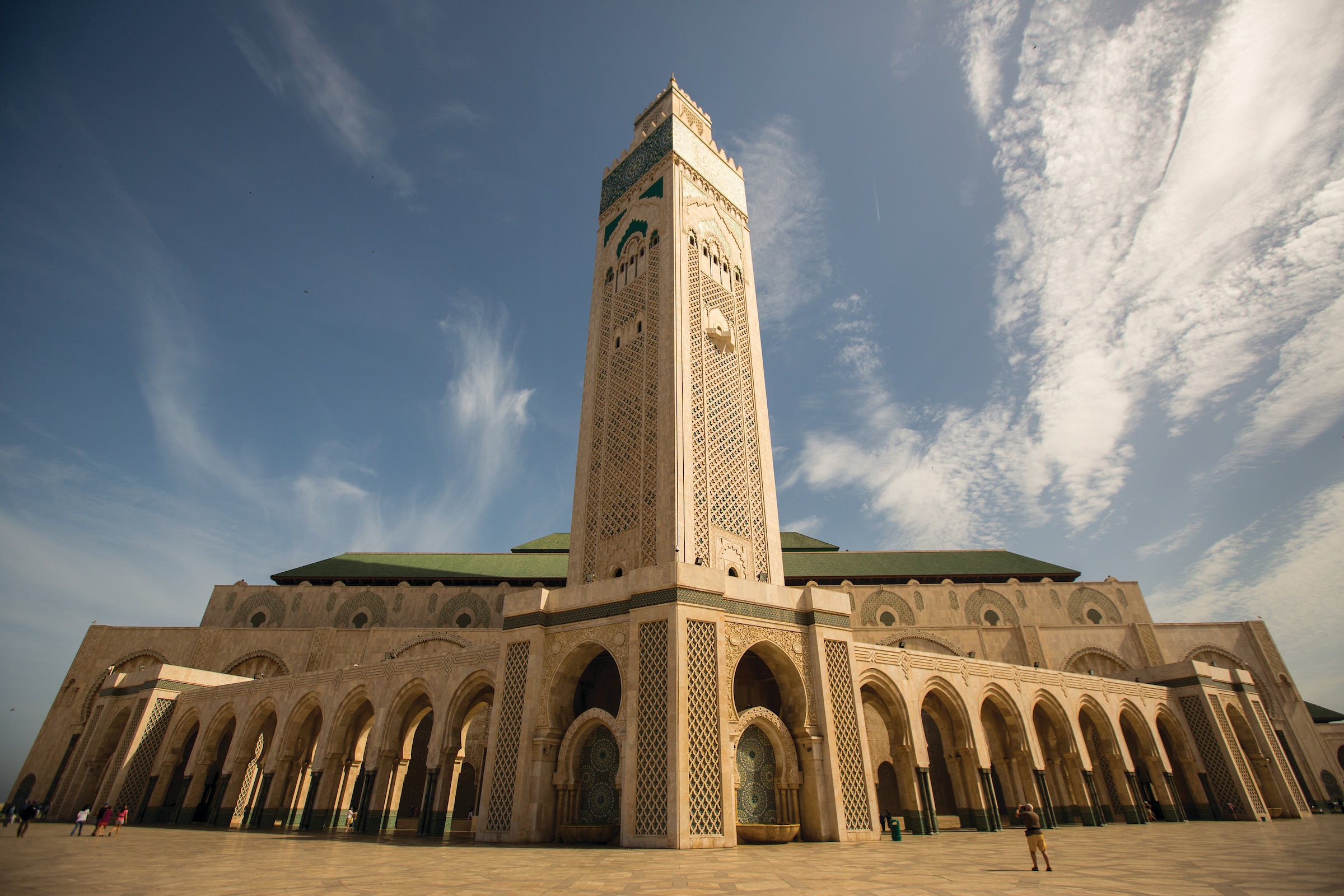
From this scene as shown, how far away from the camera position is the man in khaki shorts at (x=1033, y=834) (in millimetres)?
6863

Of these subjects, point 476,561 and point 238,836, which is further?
point 476,561

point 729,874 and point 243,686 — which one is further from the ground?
point 243,686

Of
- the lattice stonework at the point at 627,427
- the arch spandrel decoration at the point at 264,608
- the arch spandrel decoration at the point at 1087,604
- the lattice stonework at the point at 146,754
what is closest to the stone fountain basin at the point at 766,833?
the lattice stonework at the point at 627,427

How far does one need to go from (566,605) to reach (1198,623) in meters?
25.6

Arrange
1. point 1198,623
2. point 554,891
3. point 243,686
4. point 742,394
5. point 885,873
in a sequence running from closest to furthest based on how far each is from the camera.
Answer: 1. point 554,891
2. point 885,873
3. point 742,394
4. point 243,686
5. point 1198,623

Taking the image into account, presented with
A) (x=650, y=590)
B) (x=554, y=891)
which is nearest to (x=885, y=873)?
(x=554, y=891)

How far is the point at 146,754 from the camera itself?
731 inches

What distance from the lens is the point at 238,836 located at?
40.0 feet

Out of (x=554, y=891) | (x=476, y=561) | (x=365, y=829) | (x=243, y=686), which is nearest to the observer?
(x=554, y=891)

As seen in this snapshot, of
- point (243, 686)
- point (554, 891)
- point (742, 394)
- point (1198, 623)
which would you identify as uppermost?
point (742, 394)

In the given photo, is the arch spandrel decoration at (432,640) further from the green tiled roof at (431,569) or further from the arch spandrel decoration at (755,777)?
the arch spandrel decoration at (755,777)

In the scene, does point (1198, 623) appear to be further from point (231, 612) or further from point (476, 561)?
point (231, 612)

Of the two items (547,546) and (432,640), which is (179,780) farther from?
(547,546)

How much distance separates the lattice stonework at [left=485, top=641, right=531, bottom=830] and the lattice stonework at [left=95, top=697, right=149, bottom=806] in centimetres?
1495
